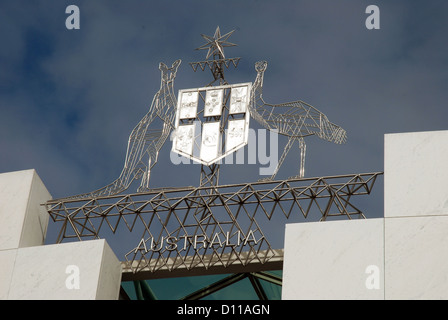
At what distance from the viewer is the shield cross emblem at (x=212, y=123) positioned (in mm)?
29547

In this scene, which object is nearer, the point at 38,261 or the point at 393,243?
the point at 393,243

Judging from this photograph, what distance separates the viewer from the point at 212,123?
98.7 ft

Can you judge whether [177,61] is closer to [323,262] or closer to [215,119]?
[215,119]

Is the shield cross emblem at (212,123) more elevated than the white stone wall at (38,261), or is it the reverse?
the shield cross emblem at (212,123)

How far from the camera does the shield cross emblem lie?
29.5m

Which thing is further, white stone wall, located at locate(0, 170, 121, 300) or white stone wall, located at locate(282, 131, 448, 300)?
white stone wall, located at locate(0, 170, 121, 300)

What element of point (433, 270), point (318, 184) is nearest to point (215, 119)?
point (318, 184)

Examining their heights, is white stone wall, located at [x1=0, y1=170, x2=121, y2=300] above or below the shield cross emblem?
below

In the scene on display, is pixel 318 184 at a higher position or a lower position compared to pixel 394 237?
higher

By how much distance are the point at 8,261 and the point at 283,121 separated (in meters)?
7.77

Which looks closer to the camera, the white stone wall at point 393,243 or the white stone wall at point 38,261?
the white stone wall at point 393,243
